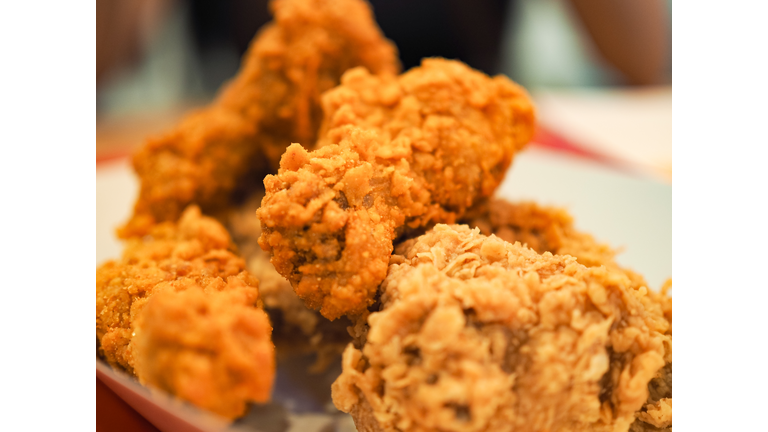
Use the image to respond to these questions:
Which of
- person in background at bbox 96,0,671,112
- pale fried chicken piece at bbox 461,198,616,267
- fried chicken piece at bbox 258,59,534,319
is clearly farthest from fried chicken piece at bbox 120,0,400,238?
person in background at bbox 96,0,671,112

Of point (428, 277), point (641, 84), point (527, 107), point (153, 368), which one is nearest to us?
point (153, 368)

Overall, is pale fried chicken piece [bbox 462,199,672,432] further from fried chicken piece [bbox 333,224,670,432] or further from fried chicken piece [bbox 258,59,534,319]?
fried chicken piece [bbox 333,224,670,432]

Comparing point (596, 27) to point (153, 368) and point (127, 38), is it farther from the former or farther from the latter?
point (153, 368)

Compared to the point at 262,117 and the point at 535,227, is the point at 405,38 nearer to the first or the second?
the point at 262,117

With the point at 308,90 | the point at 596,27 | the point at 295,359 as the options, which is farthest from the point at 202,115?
the point at 596,27

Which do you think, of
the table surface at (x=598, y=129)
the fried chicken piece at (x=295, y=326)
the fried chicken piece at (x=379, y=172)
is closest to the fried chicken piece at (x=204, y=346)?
the fried chicken piece at (x=379, y=172)

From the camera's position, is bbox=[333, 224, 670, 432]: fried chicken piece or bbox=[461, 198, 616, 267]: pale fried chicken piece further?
bbox=[461, 198, 616, 267]: pale fried chicken piece

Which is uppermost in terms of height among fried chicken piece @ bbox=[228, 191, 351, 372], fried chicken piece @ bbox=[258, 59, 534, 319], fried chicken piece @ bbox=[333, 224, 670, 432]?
fried chicken piece @ bbox=[258, 59, 534, 319]
